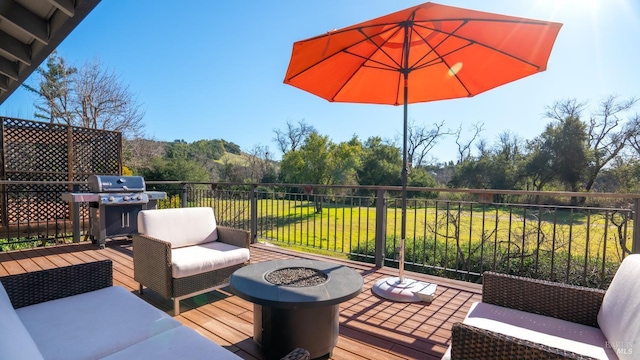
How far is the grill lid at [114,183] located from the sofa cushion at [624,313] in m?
5.73

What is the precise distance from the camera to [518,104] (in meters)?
20.4

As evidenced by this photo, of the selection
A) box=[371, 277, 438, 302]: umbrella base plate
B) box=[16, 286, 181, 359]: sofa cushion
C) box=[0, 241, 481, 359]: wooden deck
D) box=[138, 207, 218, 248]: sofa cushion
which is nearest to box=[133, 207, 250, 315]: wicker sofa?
box=[138, 207, 218, 248]: sofa cushion

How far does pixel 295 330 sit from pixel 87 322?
110 cm

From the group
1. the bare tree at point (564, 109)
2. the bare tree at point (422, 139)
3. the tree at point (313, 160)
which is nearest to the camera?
the tree at point (313, 160)

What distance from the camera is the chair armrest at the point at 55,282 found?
5.64 ft

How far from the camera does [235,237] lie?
10.6 feet

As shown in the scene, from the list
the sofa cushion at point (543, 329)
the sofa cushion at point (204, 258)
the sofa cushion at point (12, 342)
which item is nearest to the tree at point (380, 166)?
the sofa cushion at point (204, 258)

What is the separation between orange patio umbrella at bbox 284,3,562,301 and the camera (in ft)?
7.06

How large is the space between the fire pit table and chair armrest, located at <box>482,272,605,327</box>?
0.81m

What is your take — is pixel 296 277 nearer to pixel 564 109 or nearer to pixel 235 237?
pixel 235 237

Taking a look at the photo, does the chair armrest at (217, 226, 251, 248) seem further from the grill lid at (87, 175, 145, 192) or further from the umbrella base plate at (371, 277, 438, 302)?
the grill lid at (87, 175, 145, 192)

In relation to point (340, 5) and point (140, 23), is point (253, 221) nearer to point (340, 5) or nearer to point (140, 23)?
point (340, 5)

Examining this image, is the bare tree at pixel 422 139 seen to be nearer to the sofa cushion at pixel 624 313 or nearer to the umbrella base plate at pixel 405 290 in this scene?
the umbrella base plate at pixel 405 290

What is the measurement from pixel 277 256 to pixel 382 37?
10.0 feet
